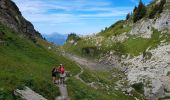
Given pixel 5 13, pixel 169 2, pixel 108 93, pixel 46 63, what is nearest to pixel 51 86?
pixel 108 93

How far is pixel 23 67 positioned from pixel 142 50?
218 feet

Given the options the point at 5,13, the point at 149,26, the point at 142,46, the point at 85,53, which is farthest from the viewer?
the point at 85,53

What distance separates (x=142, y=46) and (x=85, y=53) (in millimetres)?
34919

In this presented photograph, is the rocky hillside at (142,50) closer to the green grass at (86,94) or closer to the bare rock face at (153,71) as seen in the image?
the bare rock face at (153,71)

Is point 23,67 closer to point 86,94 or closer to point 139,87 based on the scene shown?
point 86,94

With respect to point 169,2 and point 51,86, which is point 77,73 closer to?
point 51,86

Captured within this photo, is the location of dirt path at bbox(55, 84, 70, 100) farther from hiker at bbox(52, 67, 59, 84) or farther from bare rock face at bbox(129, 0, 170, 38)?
bare rock face at bbox(129, 0, 170, 38)

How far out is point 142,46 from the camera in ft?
386

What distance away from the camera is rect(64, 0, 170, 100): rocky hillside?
2652 inches

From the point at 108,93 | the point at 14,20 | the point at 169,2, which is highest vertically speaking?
the point at 169,2

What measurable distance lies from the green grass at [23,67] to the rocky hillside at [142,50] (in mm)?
13902

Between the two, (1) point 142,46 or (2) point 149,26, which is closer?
(1) point 142,46

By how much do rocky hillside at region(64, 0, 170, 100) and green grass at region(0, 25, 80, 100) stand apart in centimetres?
1390

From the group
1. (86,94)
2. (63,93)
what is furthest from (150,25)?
(63,93)
